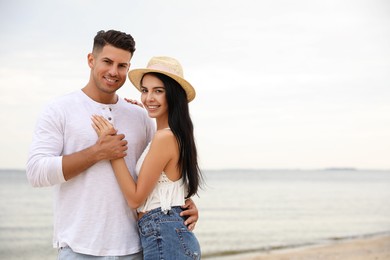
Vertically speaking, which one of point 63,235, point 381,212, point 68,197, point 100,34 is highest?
point 100,34

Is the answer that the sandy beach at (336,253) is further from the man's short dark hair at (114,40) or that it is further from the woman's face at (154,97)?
the man's short dark hair at (114,40)

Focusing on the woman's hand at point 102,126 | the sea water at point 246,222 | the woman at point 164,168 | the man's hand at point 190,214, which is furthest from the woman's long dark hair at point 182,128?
the sea water at point 246,222

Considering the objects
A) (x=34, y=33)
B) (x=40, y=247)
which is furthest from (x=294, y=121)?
(x=40, y=247)

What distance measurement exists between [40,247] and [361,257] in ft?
22.4

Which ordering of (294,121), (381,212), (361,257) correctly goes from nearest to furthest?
(361,257), (381,212), (294,121)

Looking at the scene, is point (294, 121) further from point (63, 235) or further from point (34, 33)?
point (63, 235)

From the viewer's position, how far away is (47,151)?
2877 mm

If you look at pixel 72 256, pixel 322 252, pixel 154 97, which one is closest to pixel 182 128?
pixel 154 97

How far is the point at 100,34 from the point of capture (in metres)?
3.09

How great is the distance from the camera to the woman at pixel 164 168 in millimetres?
2961

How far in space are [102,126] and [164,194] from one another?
497mm

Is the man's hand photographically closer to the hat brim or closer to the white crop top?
the white crop top

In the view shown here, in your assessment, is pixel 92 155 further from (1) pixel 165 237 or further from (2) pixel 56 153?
(1) pixel 165 237

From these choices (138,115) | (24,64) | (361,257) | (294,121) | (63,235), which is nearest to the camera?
(63,235)
